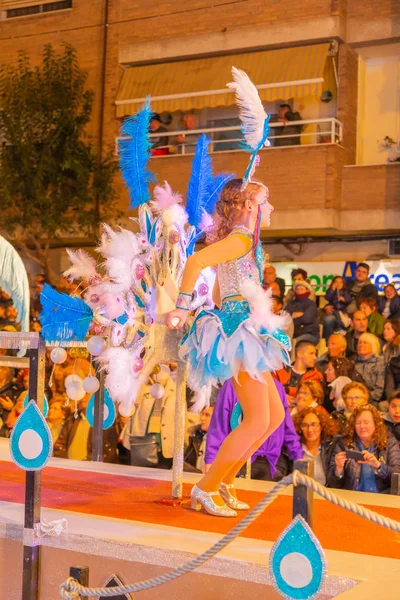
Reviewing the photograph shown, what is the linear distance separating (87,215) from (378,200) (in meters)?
4.01

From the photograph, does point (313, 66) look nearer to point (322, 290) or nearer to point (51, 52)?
point (322, 290)

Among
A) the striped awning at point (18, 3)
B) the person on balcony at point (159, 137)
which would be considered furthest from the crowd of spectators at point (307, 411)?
the striped awning at point (18, 3)

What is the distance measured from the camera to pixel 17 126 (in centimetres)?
1323

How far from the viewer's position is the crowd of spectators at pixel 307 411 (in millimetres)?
5289

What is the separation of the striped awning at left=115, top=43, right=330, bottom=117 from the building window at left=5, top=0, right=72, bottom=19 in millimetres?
1820

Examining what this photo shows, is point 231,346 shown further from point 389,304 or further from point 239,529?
point 389,304

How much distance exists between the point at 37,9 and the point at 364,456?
1184 centimetres

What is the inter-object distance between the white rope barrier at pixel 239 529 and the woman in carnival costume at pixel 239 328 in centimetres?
85

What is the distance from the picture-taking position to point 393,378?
24.3 ft

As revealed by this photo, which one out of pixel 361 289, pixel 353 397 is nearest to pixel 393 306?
pixel 361 289

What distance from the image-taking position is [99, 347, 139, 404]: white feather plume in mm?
3816

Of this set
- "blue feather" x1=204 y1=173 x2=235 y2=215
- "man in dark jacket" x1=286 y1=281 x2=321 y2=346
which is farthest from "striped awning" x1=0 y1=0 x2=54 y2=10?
"blue feather" x1=204 y1=173 x2=235 y2=215

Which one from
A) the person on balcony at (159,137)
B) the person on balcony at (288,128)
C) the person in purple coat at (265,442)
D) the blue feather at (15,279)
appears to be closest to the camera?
the person in purple coat at (265,442)

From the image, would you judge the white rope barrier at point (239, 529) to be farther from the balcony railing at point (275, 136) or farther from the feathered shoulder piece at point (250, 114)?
the balcony railing at point (275, 136)
